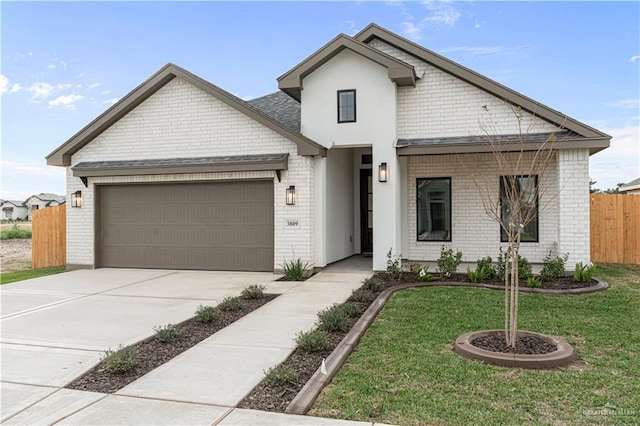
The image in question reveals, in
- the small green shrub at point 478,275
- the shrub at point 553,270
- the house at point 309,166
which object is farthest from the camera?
the house at point 309,166

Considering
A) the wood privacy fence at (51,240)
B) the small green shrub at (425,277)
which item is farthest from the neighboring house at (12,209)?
the small green shrub at (425,277)

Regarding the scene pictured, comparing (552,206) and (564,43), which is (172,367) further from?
(564,43)

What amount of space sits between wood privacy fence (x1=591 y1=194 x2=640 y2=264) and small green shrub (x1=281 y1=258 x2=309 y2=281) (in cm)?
886

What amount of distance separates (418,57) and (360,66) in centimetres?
163

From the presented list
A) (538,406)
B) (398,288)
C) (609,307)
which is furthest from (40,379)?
(609,307)

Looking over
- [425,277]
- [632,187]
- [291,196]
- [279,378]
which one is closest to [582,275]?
[425,277]

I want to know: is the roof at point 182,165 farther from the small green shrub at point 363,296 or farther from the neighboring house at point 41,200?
the neighboring house at point 41,200

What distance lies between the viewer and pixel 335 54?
11133mm

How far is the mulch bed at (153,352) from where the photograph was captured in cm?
425

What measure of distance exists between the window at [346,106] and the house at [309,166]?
1.0 inches

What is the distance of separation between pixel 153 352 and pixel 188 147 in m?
7.48

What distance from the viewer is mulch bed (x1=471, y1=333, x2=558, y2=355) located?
4.86m

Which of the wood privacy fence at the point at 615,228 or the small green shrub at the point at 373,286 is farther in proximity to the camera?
the wood privacy fence at the point at 615,228

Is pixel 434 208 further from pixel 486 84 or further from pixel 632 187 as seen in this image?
pixel 632 187
